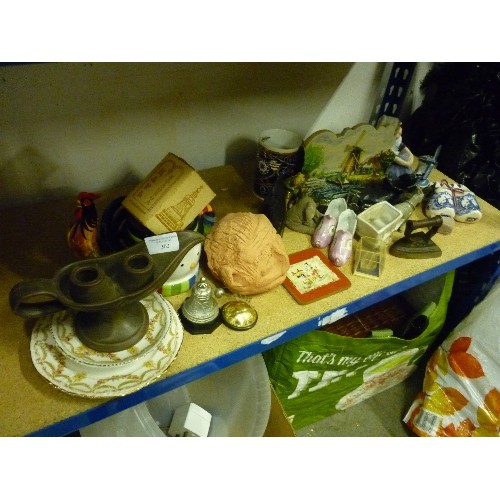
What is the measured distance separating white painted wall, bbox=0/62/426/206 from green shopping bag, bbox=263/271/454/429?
0.55 metres

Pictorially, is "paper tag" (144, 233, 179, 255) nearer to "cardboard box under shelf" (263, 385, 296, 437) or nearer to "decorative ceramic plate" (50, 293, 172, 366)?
"decorative ceramic plate" (50, 293, 172, 366)

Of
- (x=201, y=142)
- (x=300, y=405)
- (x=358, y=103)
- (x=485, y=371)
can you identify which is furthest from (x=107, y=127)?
(x=485, y=371)

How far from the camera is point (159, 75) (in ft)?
2.92

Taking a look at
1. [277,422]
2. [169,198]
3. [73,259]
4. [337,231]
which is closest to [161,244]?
[169,198]

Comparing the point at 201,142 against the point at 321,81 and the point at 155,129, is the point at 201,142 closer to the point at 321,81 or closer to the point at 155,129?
the point at 155,129

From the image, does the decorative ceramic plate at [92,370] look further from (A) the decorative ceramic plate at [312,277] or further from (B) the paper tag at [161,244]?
(A) the decorative ceramic plate at [312,277]

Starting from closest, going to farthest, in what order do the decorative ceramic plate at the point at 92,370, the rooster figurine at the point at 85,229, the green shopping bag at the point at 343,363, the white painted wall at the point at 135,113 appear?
the decorative ceramic plate at the point at 92,370 < the rooster figurine at the point at 85,229 < the white painted wall at the point at 135,113 < the green shopping bag at the point at 343,363

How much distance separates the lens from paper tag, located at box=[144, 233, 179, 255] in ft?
1.88

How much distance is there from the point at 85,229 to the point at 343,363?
707mm

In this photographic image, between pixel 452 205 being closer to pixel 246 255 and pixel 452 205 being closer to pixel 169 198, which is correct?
pixel 246 255

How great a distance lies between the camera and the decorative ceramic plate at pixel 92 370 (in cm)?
57

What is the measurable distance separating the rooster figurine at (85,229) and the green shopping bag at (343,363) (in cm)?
49

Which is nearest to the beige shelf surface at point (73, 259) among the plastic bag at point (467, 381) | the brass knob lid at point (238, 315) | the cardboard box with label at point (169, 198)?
the brass knob lid at point (238, 315)

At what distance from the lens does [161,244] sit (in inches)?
22.7
